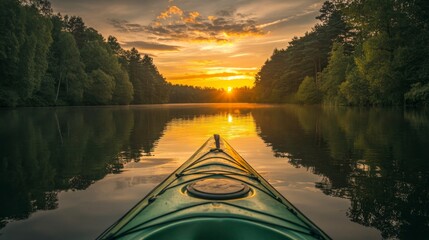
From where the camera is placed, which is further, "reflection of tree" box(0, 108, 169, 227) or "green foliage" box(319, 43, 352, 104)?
"green foliage" box(319, 43, 352, 104)

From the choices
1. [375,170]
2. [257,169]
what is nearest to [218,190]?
[257,169]

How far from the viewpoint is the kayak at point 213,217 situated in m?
2.94

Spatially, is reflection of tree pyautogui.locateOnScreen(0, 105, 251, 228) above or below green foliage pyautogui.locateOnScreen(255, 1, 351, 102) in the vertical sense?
below

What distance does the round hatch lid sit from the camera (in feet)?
12.2

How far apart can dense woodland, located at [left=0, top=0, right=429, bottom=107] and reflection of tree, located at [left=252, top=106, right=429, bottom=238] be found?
59.0 ft

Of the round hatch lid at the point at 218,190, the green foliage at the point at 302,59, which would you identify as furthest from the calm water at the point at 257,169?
the green foliage at the point at 302,59

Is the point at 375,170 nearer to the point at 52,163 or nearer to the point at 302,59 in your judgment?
the point at 52,163

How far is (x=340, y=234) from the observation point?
194 inches

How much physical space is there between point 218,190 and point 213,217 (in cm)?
74

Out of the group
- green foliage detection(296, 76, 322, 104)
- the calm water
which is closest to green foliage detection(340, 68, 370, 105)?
green foliage detection(296, 76, 322, 104)

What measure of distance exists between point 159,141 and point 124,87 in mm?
67129

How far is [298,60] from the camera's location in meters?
81.0

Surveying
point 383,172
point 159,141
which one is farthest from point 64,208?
point 159,141

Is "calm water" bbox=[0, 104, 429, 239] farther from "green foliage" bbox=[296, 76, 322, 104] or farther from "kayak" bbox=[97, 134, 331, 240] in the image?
"green foliage" bbox=[296, 76, 322, 104]
